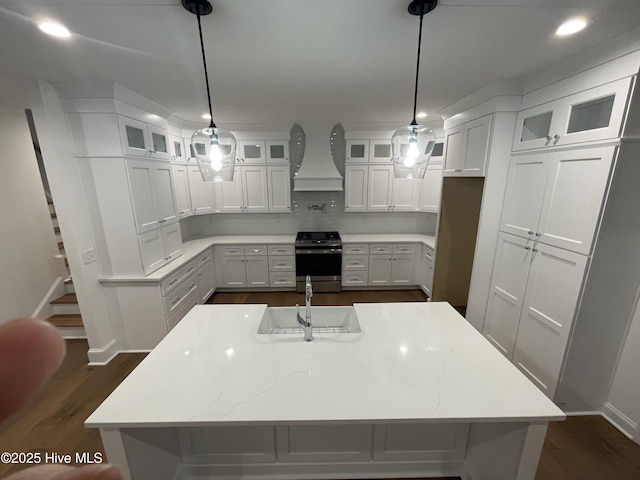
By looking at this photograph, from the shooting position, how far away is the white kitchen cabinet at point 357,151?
12.0ft

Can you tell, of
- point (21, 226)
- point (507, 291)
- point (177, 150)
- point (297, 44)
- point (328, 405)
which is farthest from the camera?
point (177, 150)

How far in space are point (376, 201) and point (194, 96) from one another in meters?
2.46

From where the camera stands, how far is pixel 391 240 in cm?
375

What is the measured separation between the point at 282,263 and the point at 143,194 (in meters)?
1.86

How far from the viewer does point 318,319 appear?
190 centimetres

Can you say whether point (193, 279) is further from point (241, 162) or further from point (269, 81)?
point (269, 81)

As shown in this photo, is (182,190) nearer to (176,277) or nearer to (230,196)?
(230,196)

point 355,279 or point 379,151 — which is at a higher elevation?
point 379,151

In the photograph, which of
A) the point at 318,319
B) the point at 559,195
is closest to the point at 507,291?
the point at 559,195

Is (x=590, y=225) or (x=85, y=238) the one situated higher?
(x=590, y=225)

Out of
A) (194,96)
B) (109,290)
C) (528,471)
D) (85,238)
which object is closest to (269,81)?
(194,96)

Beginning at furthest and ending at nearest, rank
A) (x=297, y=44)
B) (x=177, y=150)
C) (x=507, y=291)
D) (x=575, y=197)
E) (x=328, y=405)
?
(x=177, y=150) < (x=507, y=291) < (x=575, y=197) < (x=297, y=44) < (x=328, y=405)

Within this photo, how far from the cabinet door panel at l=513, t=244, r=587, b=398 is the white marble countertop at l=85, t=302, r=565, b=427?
68cm

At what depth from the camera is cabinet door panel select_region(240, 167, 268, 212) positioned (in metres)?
3.73
